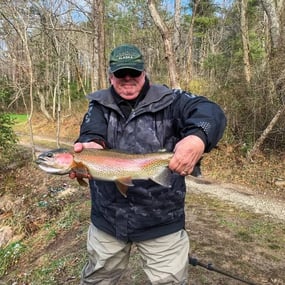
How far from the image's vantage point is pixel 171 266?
2686 millimetres

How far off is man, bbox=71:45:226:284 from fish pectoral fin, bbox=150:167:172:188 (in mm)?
190

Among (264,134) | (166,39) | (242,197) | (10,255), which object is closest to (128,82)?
(10,255)

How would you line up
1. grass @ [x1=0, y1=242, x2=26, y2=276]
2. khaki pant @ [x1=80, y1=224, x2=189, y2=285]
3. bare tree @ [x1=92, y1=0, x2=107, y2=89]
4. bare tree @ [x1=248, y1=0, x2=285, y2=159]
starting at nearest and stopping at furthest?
khaki pant @ [x1=80, y1=224, x2=189, y2=285], grass @ [x1=0, y1=242, x2=26, y2=276], bare tree @ [x1=248, y1=0, x2=285, y2=159], bare tree @ [x1=92, y1=0, x2=107, y2=89]

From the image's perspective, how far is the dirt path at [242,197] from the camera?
781 cm

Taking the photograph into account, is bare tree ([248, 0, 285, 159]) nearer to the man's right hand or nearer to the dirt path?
the dirt path

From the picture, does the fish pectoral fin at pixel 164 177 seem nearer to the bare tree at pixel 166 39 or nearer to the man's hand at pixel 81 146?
the man's hand at pixel 81 146

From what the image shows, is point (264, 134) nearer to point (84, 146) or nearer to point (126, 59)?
point (126, 59)

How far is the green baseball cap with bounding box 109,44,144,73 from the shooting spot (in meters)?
2.51

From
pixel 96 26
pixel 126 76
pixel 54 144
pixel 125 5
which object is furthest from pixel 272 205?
pixel 125 5

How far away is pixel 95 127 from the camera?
264cm

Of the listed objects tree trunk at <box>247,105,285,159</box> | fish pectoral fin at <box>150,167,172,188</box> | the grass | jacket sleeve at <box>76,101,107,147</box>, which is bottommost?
the grass

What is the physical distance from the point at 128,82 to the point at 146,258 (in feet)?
4.23

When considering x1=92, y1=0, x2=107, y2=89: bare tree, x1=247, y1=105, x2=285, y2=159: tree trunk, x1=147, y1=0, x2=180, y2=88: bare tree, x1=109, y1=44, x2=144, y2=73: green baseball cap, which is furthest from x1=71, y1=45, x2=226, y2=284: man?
x1=92, y1=0, x2=107, y2=89: bare tree

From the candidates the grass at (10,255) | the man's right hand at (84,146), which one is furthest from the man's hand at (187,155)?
the grass at (10,255)
